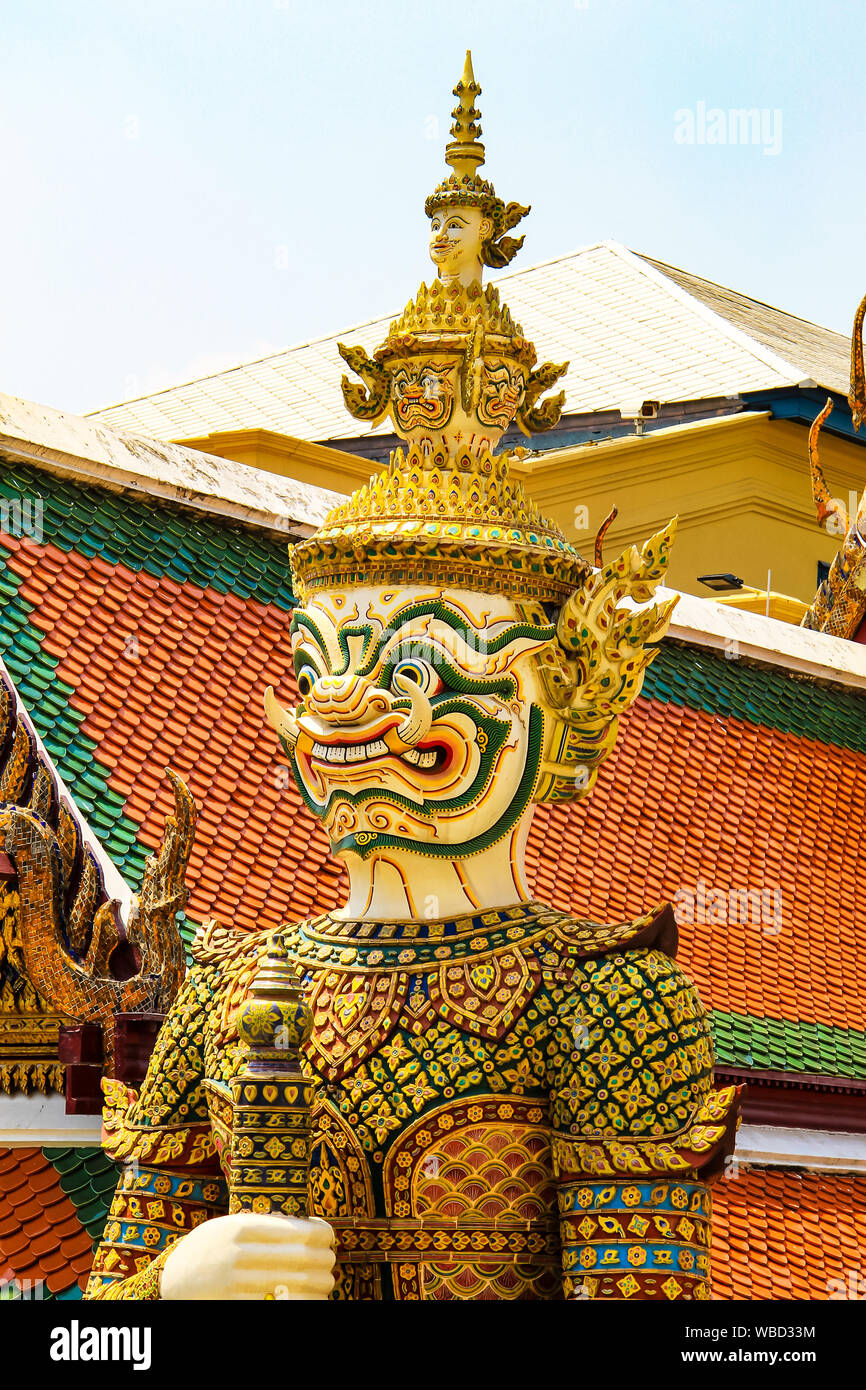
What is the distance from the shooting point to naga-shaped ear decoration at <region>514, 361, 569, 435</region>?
546 cm

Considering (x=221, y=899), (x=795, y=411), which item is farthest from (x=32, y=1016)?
(x=795, y=411)

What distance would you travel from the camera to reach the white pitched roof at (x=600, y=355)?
915 inches

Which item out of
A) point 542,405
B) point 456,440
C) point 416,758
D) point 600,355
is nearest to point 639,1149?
point 416,758

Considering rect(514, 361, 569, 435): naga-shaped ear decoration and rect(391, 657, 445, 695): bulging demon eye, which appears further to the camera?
rect(514, 361, 569, 435): naga-shaped ear decoration

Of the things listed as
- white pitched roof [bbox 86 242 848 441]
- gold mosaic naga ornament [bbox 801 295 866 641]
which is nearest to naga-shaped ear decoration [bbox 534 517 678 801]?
gold mosaic naga ornament [bbox 801 295 866 641]

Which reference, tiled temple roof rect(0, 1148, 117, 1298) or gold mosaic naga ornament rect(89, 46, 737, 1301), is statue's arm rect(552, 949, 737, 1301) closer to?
gold mosaic naga ornament rect(89, 46, 737, 1301)

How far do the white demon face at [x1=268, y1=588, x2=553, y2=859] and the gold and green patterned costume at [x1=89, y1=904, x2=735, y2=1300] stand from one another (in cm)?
24

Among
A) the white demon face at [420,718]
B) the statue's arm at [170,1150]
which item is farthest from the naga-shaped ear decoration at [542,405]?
the statue's arm at [170,1150]

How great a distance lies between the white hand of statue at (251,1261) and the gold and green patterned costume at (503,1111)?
0.29 meters

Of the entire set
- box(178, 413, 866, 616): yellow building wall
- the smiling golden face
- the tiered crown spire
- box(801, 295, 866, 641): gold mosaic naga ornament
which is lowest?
the tiered crown spire

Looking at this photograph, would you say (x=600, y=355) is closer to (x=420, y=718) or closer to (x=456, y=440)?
→ (x=456, y=440)

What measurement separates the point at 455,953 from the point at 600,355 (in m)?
20.2

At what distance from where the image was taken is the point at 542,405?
5547 mm
